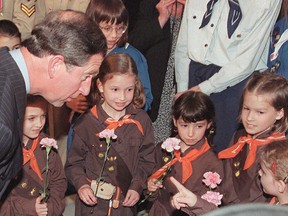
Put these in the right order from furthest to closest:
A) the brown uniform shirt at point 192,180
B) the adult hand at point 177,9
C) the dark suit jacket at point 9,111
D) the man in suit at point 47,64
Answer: the adult hand at point 177,9
the brown uniform shirt at point 192,180
the man in suit at point 47,64
the dark suit jacket at point 9,111

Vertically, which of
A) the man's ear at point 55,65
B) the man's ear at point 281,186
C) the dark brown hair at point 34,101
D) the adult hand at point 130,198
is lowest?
the adult hand at point 130,198

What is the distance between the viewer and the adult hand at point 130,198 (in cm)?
327

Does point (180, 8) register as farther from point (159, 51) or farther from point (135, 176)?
point (135, 176)

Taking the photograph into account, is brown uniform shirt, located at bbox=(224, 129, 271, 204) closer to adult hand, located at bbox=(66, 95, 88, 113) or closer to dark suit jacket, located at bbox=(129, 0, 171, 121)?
dark suit jacket, located at bbox=(129, 0, 171, 121)

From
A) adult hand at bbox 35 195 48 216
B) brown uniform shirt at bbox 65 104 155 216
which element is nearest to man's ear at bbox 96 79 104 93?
brown uniform shirt at bbox 65 104 155 216

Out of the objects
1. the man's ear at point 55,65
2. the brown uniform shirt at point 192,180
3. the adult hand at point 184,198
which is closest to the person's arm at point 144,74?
the brown uniform shirt at point 192,180

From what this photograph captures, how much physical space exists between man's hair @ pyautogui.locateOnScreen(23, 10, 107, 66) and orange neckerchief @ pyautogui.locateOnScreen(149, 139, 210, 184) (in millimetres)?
1119

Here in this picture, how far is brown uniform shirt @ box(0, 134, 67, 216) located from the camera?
10.1 ft

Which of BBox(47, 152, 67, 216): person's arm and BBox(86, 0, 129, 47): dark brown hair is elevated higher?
BBox(86, 0, 129, 47): dark brown hair

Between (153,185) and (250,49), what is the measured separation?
1069 mm

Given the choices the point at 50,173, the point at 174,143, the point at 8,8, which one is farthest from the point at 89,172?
the point at 8,8

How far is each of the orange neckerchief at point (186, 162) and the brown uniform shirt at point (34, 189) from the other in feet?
1.94

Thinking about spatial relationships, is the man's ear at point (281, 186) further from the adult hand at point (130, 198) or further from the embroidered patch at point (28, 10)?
the embroidered patch at point (28, 10)

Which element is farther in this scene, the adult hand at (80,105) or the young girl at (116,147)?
the adult hand at (80,105)
